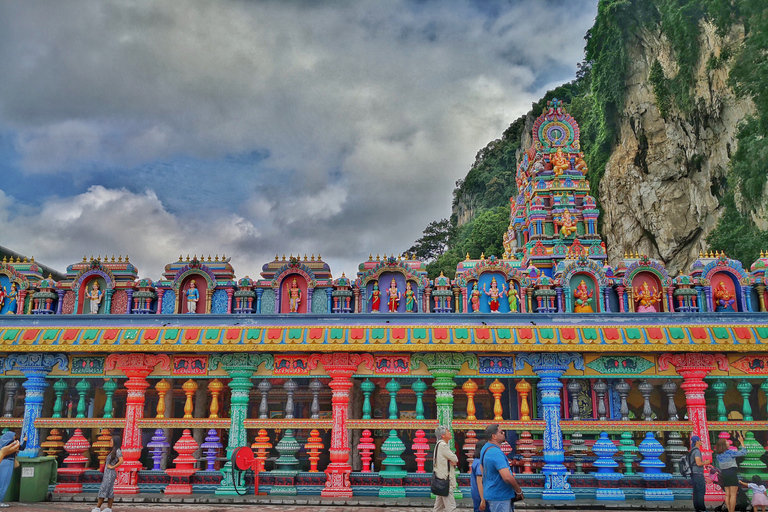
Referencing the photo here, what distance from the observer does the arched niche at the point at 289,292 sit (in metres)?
15.0

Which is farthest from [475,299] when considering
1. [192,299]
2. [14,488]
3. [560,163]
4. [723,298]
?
[560,163]

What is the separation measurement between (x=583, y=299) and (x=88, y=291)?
13.3 metres

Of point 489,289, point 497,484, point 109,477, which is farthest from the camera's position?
point 489,289

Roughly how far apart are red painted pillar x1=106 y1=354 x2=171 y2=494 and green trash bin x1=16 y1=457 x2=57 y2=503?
1.41 meters

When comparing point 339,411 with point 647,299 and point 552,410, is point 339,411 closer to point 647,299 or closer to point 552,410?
point 552,410

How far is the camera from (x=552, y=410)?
12.4 metres

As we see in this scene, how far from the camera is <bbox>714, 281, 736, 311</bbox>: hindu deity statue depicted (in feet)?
47.0

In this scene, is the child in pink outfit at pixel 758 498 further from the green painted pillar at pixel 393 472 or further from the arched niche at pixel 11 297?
the arched niche at pixel 11 297

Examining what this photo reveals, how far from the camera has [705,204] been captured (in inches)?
1310

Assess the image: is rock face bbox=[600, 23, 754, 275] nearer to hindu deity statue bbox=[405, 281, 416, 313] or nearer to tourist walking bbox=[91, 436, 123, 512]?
hindu deity statue bbox=[405, 281, 416, 313]

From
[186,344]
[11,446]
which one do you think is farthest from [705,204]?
[11,446]

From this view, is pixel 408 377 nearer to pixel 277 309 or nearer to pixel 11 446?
pixel 277 309

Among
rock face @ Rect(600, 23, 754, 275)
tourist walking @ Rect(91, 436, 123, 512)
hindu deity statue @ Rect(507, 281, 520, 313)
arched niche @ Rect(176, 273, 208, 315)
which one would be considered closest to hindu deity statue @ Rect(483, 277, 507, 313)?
hindu deity statue @ Rect(507, 281, 520, 313)

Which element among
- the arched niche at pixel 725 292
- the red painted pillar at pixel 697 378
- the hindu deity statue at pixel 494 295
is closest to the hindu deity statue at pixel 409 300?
the hindu deity statue at pixel 494 295
